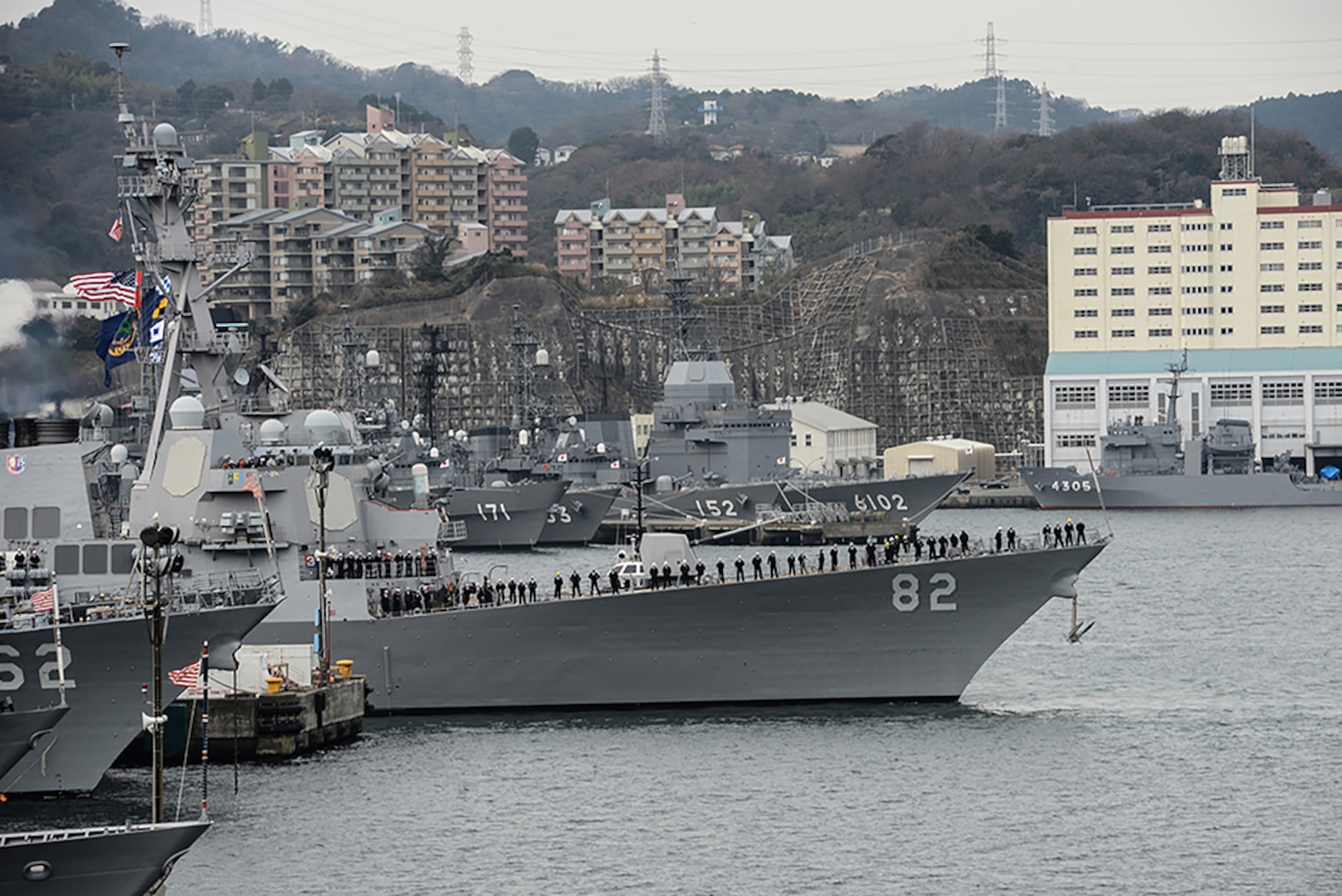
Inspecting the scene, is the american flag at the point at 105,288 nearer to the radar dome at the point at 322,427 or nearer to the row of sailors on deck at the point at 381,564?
the radar dome at the point at 322,427

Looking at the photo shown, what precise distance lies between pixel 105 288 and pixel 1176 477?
238 feet

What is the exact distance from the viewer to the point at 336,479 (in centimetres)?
3731

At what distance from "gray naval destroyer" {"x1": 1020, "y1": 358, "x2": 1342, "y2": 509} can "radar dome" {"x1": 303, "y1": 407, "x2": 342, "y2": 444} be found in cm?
6767

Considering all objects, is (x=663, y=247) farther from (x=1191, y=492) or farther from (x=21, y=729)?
(x=21, y=729)

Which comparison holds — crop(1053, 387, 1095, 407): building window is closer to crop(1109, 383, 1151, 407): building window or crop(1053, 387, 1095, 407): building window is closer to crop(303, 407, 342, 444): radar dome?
crop(1109, 383, 1151, 407): building window

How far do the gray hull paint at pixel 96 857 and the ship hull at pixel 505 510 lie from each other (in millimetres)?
60753

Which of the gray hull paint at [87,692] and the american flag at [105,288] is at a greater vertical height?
the american flag at [105,288]

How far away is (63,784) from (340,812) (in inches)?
172

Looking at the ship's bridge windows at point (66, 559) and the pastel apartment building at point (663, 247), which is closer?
the ship's bridge windows at point (66, 559)

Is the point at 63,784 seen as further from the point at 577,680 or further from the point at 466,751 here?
the point at 577,680

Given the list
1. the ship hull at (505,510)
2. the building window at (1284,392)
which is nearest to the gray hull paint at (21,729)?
the ship hull at (505,510)

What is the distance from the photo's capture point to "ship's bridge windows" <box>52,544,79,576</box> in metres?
34.6

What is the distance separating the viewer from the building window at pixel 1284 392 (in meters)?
111

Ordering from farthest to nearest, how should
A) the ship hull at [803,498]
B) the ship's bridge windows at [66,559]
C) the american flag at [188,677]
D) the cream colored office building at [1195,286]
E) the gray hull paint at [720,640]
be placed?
the cream colored office building at [1195,286], the ship hull at [803,498], the gray hull paint at [720,640], the ship's bridge windows at [66,559], the american flag at [188,677]
